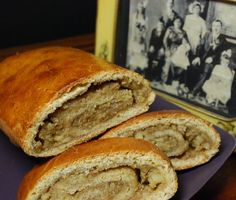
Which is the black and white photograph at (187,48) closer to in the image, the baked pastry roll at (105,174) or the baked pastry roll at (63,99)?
the baked pastry roll at (63,99)

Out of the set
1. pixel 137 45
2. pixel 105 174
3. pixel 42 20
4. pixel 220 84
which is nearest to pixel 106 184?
pixel 105 174

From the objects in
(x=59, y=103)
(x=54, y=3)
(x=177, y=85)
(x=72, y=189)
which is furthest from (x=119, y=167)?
(x=54, y=3)

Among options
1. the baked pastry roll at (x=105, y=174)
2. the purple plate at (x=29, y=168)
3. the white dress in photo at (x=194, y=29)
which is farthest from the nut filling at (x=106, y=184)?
the white dress in photo at (x=194, y=29)

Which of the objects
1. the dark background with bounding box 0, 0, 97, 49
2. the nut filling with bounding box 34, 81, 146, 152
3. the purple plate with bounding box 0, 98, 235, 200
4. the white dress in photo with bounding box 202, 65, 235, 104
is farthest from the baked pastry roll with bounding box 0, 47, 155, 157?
the dark background with bounding box 0, 0, 97, 49

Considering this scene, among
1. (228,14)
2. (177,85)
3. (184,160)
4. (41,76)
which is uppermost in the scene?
(228,14)

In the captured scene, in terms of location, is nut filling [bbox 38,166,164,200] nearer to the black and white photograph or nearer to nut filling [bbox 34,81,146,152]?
nut filling [bbox 34,81,146,152]

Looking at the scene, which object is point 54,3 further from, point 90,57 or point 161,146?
point 161,146
